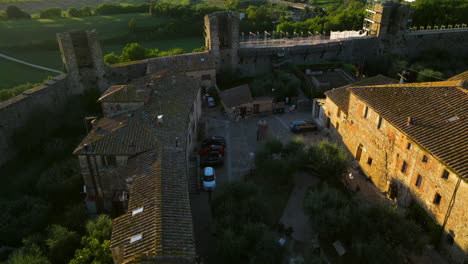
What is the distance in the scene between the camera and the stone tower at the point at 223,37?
42.5 m

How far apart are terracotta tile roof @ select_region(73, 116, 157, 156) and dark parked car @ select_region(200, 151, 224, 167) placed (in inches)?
266

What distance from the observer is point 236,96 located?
38594mm

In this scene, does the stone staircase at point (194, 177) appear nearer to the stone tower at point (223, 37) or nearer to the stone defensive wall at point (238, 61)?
the stone defensive wall at point (238, 61)

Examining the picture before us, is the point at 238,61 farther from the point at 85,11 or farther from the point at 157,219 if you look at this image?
the point at 85,11

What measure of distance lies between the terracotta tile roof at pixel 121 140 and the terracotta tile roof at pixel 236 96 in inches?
590

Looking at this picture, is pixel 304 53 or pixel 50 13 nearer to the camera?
pixel 304 53

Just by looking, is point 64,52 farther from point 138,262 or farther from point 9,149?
point 138,262

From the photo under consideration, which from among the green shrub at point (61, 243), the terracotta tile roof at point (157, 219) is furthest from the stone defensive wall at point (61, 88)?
the terracotta tile roof at point (157, 219)

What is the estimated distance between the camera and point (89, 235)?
19.8 metres

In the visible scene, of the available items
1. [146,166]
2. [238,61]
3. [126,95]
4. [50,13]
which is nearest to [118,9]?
[50,13]

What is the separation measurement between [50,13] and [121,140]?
256ft

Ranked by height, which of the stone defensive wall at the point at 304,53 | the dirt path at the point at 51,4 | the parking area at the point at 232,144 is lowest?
the parking area at the point at 232,144

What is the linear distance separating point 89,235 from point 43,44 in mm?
60551

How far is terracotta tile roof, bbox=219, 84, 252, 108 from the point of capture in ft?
123
